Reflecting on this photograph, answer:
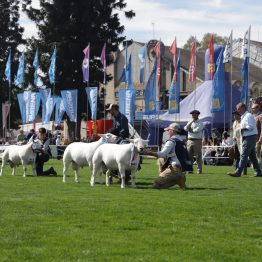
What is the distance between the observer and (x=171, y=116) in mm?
39719

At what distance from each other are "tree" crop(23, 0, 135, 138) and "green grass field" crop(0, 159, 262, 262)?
136 feet

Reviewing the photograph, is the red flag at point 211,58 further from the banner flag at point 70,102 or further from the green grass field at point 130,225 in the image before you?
the green grass field at point 130,225

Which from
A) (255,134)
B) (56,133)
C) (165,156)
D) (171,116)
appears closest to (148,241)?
(165,156)

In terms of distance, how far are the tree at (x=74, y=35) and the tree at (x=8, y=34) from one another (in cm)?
808

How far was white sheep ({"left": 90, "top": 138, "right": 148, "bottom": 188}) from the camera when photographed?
1284 centimetres

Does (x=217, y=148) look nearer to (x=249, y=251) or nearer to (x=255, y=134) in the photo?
(x=255, y=134)

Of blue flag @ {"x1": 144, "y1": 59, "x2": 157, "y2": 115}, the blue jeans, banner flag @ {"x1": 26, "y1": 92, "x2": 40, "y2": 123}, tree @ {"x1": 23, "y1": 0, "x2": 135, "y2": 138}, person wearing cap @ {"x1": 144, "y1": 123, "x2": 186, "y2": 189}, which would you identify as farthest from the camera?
tree @ {"x1": 23, "y1": 0, "x2": 135, "y2": 138}

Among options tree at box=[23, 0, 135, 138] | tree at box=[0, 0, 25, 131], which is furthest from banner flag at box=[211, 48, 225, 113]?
tree at box=[0, 0, 25, 131]

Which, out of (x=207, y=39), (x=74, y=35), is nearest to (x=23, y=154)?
(x=74, y=35)

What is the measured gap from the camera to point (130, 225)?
25.4ft

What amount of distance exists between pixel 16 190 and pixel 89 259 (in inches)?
265

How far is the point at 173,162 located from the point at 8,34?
5290cm

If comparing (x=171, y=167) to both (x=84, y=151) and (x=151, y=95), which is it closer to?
(x=84, y=151)

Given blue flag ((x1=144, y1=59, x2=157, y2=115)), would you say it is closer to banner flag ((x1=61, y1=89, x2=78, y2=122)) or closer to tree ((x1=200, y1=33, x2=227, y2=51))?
banner flag ((x1=61, y1=89, x2=78, y2=122))
